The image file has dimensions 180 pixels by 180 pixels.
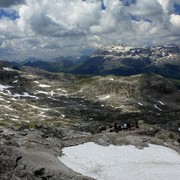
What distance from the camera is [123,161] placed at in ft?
154

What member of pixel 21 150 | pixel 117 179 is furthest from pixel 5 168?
pixel 117 179

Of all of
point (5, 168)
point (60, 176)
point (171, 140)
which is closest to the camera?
point (60, 176)

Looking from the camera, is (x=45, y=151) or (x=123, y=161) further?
(x=123, y=161)

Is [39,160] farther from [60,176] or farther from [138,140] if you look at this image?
[138,140]

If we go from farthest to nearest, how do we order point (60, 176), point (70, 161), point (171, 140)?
1. point (171, 140)
2. point (70, 161)
3. point (60, 176)

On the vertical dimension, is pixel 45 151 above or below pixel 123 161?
above

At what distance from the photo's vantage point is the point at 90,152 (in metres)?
49.3

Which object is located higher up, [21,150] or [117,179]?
[21,150]

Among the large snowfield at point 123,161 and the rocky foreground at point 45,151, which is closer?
the rocky foreground at point 45,151

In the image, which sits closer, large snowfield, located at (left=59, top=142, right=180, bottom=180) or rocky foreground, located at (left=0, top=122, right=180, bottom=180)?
rocky foreground, located at (left=0, top=122, right=180, bottom=180)

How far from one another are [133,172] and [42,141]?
1551cm

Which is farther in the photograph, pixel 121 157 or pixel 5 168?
pixel 121 157

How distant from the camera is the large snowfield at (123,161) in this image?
40625 millimetres

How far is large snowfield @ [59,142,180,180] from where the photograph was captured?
133 ft
